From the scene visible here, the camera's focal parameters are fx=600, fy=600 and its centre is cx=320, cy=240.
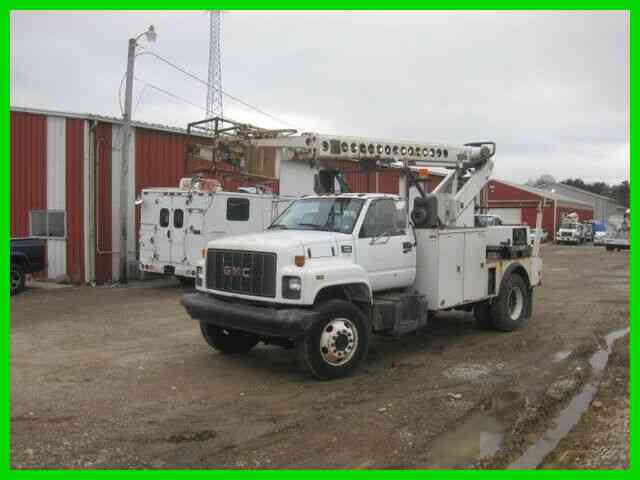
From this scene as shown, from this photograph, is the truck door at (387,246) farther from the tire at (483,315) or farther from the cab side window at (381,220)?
the tire at (483,315)

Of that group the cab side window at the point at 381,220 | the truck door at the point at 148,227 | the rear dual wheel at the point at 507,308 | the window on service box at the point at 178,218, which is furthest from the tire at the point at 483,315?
the truck door at the point at 148,227

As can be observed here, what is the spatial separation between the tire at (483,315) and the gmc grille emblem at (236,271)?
14.2ft

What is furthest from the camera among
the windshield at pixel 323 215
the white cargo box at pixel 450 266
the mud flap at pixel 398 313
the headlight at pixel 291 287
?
the white cargo box at pixel 450 266

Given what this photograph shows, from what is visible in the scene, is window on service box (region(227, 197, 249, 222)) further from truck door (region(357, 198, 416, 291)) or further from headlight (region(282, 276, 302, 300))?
headlight (region(282, 276, 302, 300))

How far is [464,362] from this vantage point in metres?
7.79

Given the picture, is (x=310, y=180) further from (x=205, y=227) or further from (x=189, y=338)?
(x=205, y=227)

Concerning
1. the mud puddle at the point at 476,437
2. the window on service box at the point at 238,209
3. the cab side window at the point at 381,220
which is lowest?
the mud puddle at the point at 476,437

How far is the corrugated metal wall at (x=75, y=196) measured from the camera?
16.8m

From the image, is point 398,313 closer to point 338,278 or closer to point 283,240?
point 338,278

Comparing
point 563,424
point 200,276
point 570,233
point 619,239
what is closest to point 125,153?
point 200,276

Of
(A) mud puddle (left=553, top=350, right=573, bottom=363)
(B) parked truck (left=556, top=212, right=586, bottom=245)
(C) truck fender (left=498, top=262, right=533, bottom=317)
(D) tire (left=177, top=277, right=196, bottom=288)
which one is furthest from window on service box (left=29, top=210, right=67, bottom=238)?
(B) parked truck (left=556, top=212, right=586, bottom=245)

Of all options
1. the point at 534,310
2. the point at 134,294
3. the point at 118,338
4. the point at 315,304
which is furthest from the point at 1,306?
the point at 534,310

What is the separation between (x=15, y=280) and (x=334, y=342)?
34.2 ft

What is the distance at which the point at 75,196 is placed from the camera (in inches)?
668
